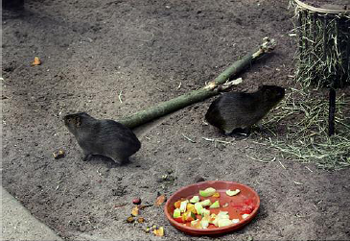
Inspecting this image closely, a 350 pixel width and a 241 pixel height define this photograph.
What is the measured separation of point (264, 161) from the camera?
6.19 meters

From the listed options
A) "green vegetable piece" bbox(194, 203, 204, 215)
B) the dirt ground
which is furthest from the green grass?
"green vegetable piece" bbox(194, 203, 204, 215)

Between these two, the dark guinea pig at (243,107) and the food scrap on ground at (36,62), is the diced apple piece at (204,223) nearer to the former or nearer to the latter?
the dark guinea pig at (243,107)

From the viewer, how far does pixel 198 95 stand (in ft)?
25.1

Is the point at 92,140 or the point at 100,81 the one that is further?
the point at 100,81

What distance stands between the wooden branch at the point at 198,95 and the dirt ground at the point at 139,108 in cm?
10

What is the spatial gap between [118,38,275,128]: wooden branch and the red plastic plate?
1.59m

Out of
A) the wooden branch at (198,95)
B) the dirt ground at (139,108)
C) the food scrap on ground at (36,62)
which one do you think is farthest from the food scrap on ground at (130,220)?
the food scrap on ground at (36,62)

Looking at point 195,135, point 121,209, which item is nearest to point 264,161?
point 195,135

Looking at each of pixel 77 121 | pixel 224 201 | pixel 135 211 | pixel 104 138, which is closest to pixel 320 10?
pixel 224 201

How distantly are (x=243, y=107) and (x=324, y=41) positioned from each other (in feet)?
3.83

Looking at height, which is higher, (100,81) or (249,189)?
(249,189)

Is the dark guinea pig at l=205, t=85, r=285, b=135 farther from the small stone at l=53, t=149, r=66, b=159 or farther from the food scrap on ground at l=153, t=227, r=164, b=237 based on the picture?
the food scrap on ground at l=153, t=227, r=164, b=237

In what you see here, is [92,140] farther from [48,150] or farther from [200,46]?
[200,46]

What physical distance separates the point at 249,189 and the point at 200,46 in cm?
359
